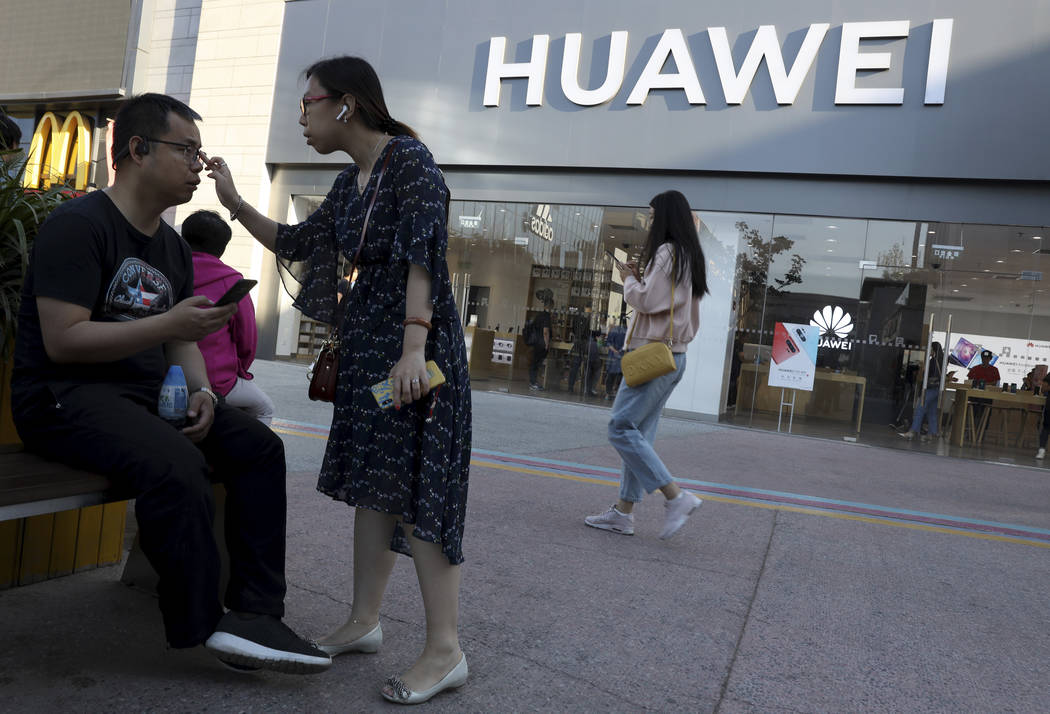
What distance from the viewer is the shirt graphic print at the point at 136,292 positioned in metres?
2.13

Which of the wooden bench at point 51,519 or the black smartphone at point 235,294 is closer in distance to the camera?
the wooden bench at point 51,519

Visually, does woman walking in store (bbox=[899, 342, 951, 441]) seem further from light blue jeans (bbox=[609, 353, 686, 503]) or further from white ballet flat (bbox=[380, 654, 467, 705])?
white ballet flat (bbox=[380, 654, 467, 705])

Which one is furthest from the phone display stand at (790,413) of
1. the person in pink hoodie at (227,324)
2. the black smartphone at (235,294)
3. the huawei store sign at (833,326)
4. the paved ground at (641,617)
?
the black smartphone at (235,294)

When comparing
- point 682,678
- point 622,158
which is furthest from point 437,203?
point 622,158

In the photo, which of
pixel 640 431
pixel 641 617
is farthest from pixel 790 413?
pixel 641 617

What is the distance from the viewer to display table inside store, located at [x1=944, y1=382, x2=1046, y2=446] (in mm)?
11443

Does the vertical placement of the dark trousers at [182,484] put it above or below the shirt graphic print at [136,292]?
below

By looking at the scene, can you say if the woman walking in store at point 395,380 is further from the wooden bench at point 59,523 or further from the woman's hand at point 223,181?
the wooden bench at point 59,523

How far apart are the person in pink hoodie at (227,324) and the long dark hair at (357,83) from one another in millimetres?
1082

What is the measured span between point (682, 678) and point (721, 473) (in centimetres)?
483

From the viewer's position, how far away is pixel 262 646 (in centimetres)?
198

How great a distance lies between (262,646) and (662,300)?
9.34 ft

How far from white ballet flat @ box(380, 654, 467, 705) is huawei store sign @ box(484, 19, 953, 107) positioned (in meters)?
11.2

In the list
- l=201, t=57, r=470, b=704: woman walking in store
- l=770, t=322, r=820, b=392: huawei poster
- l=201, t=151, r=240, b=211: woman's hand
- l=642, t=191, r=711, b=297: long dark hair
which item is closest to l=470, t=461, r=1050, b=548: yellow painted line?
l=642, t=191, r=711, b=297: long dark hair
